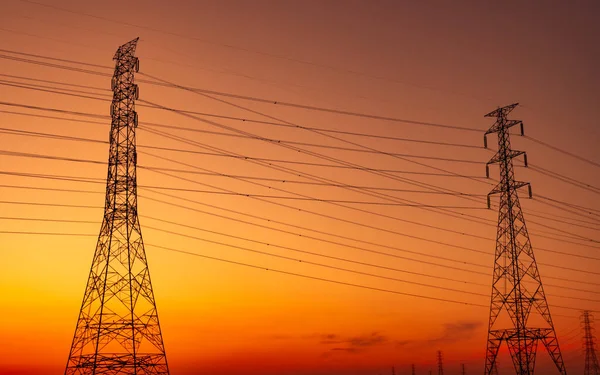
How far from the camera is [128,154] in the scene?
44.5m

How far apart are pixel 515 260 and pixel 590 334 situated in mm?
57297

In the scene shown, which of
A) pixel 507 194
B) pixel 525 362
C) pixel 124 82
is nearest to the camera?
pixel 124 82

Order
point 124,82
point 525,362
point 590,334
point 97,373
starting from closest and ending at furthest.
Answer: point 97,373, point 124,82, point 525,362, point 590,334

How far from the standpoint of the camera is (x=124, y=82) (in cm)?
4616

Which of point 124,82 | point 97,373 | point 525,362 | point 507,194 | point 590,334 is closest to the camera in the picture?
point 97,373

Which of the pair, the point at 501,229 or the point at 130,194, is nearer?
the point at 130,194

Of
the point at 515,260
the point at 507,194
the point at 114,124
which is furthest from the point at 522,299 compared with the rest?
the point at 114,124

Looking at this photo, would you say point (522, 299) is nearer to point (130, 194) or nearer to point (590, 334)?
point (130, 194)

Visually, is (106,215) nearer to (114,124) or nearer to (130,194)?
(130,194)

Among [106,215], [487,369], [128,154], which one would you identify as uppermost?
[128,154]

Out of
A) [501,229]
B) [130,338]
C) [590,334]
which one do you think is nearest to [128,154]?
[130,338]

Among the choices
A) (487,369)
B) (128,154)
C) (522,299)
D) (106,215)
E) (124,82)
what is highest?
(124,82)

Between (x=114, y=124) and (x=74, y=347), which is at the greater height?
(x=114, y=124)

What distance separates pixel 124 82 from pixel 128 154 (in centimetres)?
526
